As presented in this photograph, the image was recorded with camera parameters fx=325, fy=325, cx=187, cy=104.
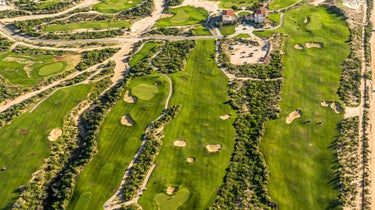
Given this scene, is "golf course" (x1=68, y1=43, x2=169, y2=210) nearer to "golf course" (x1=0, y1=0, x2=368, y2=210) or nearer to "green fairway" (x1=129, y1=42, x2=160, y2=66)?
"golf course" (x1=0, y1=0, x2=368, y2=210)

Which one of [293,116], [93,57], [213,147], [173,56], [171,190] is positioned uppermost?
[93,57]

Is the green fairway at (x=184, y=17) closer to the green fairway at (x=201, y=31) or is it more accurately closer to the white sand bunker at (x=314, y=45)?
the green fairway at (x=201, y=31)

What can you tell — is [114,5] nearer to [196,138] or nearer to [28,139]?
[28,139]

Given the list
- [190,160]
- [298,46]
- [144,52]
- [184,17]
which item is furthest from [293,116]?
[184,17]

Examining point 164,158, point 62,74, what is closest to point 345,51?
point 164,158

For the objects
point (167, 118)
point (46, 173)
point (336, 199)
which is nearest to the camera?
point (336, 199)

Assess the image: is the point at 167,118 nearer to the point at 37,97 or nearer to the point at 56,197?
the point at 56,197
